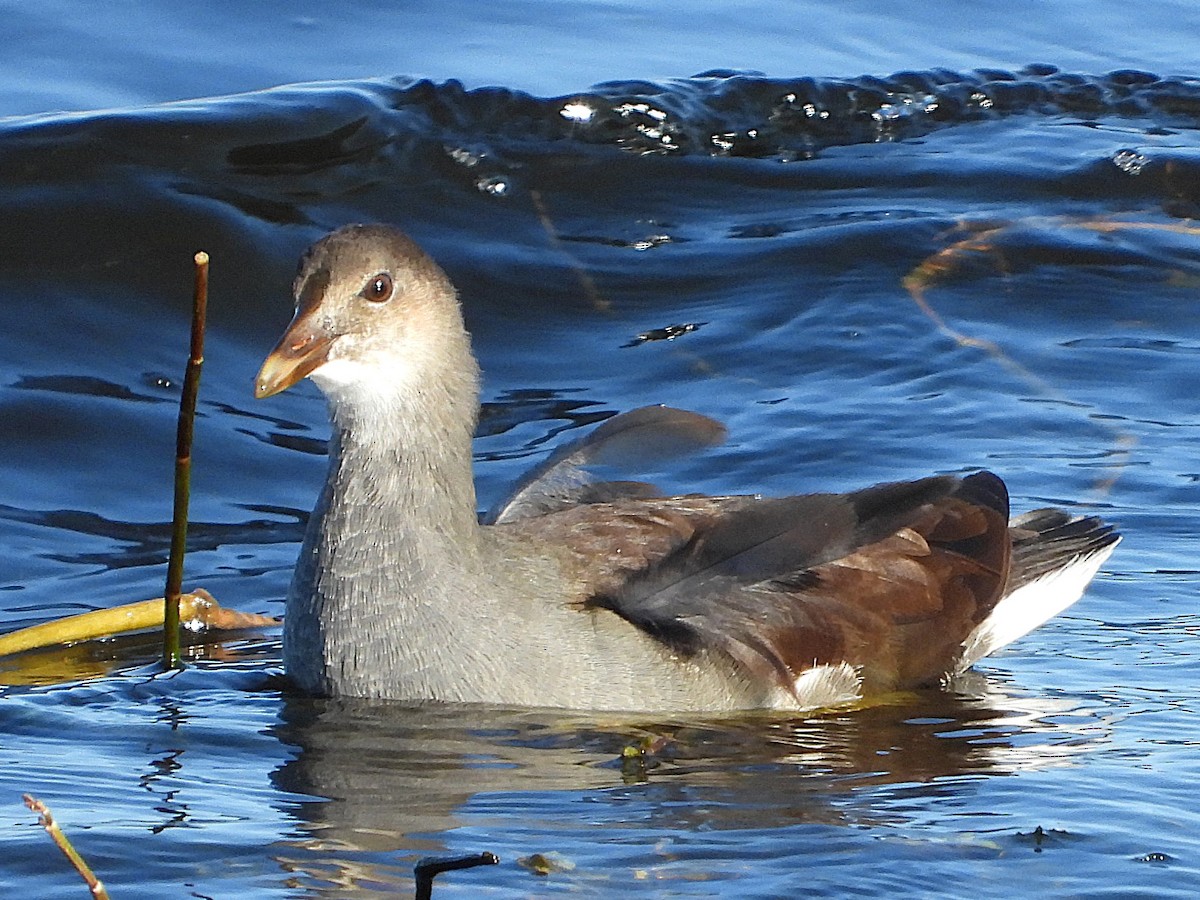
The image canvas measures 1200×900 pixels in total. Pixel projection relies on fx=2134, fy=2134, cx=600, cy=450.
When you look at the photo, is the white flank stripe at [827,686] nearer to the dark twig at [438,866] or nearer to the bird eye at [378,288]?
the bird eye at [378,288]

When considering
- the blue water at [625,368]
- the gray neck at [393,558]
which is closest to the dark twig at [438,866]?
the blue water at [625,368]

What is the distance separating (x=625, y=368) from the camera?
32.1 ft

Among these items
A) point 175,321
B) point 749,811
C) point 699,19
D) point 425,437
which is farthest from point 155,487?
point 699,19

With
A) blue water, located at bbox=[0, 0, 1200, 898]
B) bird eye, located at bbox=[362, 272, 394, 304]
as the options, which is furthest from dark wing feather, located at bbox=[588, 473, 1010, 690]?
bird eye, located at bbox=[362, 272, 394, 304]

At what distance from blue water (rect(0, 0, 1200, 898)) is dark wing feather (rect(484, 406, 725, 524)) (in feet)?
3.27

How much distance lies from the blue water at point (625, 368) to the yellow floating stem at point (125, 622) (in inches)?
2.9

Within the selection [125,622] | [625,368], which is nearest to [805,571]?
[125,622]

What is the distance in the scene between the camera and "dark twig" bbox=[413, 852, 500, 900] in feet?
11.6

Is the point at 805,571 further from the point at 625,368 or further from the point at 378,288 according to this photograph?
the point at 625,368

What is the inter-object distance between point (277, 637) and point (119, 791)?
5.85 ft

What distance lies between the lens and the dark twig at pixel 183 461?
17.3 feet

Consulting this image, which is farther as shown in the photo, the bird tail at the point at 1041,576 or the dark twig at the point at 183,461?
the bird tail at the point at 1041,576

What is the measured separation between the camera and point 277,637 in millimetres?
6891

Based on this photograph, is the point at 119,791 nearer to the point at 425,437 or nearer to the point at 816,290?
the point at 425,437
